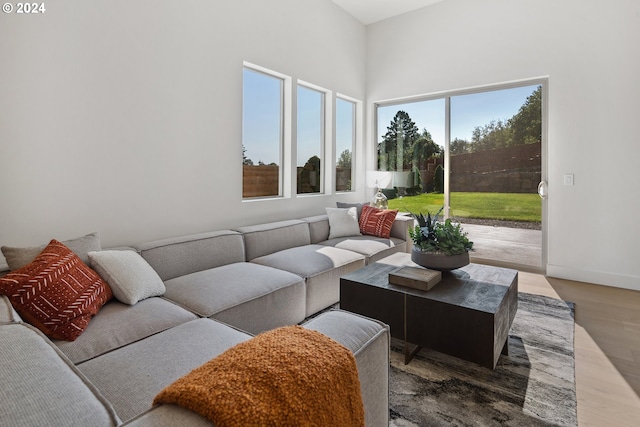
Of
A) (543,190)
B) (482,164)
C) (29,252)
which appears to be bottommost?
(29,252)

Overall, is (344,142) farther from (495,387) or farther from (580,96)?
(495,387)

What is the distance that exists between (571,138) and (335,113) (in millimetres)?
2761

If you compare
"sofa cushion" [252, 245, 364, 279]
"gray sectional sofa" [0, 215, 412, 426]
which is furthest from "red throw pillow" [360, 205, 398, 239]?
"sofa cushion" [252, 245, 364, 279]

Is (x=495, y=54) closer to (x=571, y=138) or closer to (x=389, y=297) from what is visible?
(x=571, y=138)

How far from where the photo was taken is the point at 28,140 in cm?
218

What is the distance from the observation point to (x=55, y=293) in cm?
153

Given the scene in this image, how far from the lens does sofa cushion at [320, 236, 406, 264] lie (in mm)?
3289

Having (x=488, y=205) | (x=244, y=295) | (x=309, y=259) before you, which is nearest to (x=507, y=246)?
(x=488, y=205)

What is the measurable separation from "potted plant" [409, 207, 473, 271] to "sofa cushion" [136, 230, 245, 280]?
1.45 metres

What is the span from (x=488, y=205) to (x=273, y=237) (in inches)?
111

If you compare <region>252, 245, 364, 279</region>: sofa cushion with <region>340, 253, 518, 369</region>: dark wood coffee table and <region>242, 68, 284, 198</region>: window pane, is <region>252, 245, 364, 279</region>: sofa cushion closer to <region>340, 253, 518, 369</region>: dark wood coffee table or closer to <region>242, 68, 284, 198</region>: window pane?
<region>340, 253, 518, 369</region>: dark wood coffee table

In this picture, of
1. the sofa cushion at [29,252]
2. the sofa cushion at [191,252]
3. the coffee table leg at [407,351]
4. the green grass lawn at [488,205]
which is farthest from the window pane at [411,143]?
the sofa cushion at [29,252]

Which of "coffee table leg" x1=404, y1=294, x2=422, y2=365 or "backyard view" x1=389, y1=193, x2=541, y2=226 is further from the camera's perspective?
"backyard view" x1=389, y1=193, x2=541, y2=226

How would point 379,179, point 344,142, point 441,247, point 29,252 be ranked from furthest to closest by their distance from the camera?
point 344,142 → point 379,179 → point 441,247 → point 29,252
